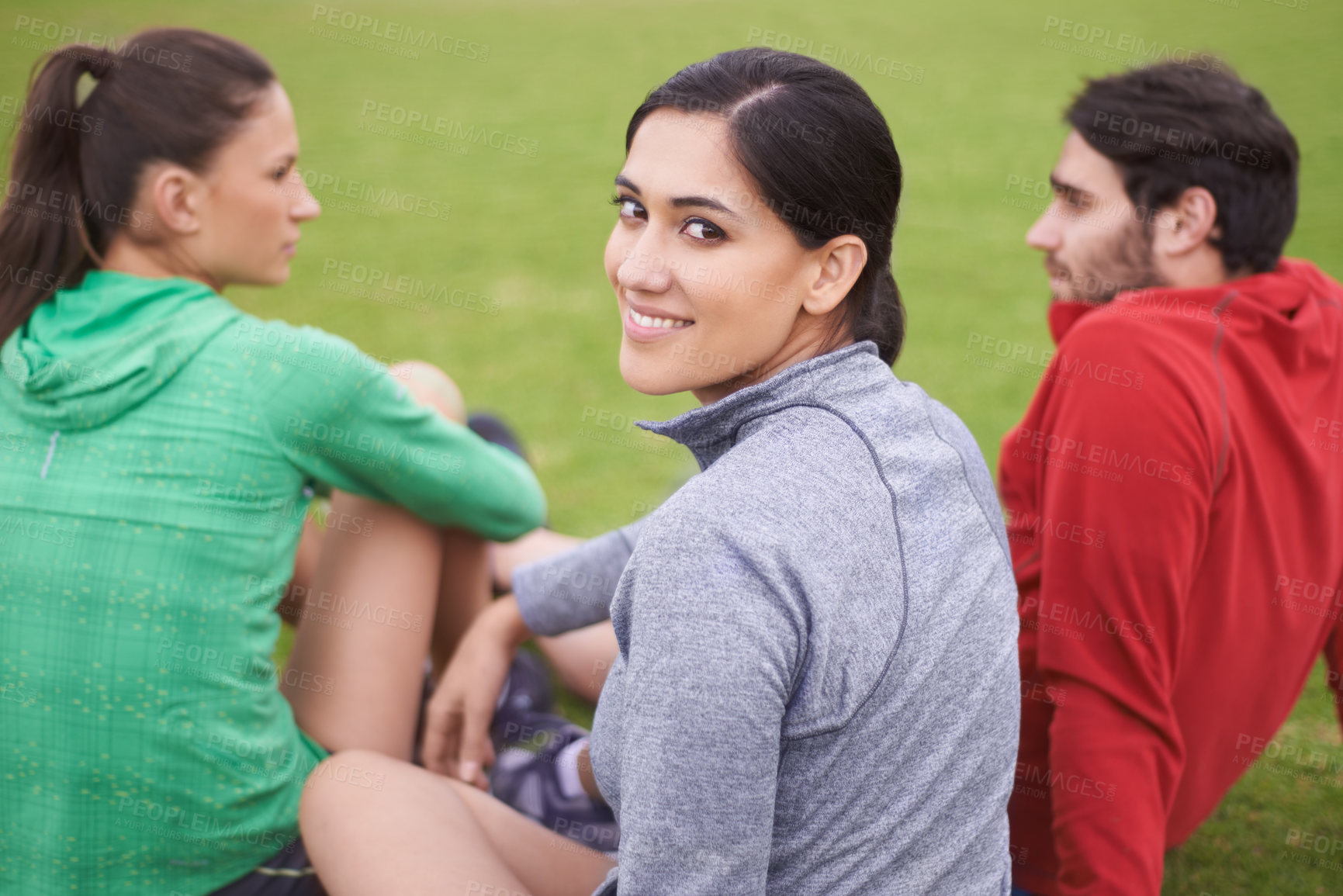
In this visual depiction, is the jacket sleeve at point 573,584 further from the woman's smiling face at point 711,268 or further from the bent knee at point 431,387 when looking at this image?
the woman's smiling face at point 711,268

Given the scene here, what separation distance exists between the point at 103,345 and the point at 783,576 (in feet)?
4.40

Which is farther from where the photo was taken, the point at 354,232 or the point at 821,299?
the point at 354,232

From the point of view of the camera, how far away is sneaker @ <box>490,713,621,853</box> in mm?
2395

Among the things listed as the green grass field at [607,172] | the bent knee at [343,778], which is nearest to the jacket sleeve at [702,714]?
the bent knee at [343,778]

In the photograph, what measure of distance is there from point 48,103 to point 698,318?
4.81 feet

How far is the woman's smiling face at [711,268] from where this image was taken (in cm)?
151

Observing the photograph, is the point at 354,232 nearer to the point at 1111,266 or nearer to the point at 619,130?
the point at 619,130

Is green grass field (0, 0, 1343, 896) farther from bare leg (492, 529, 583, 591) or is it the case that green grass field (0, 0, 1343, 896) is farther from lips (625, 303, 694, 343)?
lips (625, 303, 694, 343)

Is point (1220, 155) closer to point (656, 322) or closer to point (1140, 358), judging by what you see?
point (1140, 358)

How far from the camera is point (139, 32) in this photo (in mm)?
2289

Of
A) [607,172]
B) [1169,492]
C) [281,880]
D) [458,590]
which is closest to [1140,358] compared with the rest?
[1169,492]

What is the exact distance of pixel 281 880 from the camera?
198 centimetres

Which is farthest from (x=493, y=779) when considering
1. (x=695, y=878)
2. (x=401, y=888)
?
(x=695, y=878)

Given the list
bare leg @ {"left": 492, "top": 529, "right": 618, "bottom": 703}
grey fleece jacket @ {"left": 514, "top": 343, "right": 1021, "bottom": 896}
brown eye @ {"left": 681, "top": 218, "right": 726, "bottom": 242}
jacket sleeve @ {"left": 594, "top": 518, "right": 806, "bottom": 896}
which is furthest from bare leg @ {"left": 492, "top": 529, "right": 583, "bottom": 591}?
jacket sleeve @ {"left": 594, "top": 518, "right": 806, "bottom": 896}
